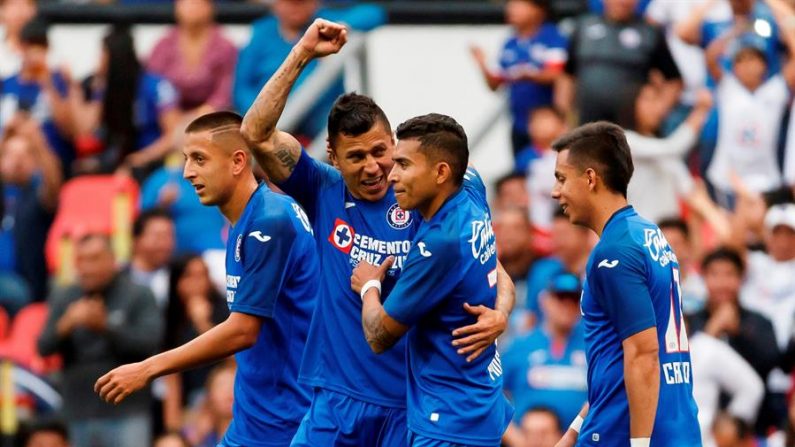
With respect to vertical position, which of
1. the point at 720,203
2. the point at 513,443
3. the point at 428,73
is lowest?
the point at 513,443

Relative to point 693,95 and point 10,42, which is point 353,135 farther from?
point 10,42

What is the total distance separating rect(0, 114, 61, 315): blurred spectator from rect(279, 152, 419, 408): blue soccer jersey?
23.2 ft

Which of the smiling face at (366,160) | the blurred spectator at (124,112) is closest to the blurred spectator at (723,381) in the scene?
the smiling face at (366,160)

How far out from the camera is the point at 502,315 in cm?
798

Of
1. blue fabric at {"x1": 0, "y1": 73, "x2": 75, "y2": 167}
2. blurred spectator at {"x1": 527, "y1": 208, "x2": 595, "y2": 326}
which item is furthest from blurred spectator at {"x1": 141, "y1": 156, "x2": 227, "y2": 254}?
blurred spectator at {"x1": 527, "y1": 208, "x2": 595, "y2": 326}

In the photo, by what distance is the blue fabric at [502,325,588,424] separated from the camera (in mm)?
A: 12039

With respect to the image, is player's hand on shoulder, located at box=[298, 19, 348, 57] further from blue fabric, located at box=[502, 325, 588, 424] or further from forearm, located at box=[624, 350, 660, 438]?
blue fabric, located at box=[502, 325, 588, 424]

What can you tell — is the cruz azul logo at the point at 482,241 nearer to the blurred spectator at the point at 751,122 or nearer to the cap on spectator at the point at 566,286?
the cap on spectator at the point at 566,286

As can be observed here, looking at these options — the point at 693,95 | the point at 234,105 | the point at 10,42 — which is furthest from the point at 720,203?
the point at 10,42

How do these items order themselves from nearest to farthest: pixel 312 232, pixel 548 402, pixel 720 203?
pixel 312 232 → pixel 548 402 → pixel 720 203

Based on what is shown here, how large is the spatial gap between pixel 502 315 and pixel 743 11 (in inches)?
278

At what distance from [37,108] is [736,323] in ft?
21.0

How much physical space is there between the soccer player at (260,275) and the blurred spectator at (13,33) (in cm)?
773

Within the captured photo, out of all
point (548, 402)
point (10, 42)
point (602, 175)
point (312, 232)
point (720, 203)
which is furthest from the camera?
point (10, 42)
